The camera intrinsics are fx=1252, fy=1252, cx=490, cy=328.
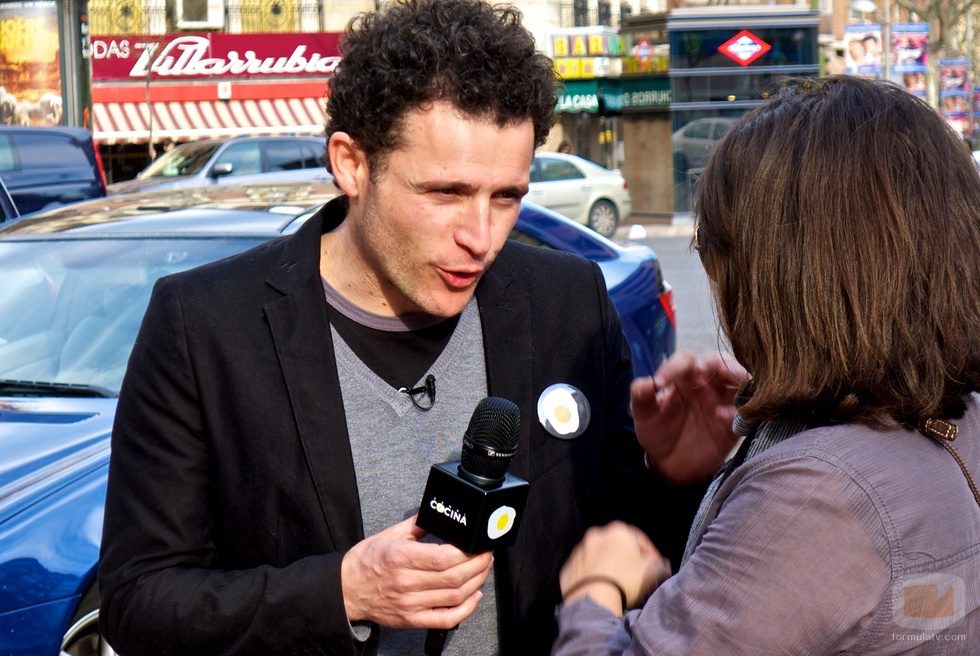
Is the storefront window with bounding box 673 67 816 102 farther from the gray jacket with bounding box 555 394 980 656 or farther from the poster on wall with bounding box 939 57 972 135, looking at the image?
the gray jacket with bounding box 555 394 980 656

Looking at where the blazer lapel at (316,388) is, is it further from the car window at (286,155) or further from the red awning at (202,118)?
the red awning at (202,118)

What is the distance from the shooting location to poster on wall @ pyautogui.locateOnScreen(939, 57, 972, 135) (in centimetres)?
3120

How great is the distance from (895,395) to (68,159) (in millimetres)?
9081

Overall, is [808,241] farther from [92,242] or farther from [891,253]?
[92,242]

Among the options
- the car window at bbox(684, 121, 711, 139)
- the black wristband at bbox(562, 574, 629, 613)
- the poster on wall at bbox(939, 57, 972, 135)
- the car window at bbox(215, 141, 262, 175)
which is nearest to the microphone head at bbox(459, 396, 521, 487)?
the black wristband at bbox(562, 574, 629, 613)

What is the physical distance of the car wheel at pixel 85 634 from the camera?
9.71 feet

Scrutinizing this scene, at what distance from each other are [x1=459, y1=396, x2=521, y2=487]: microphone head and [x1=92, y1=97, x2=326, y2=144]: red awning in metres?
26.9

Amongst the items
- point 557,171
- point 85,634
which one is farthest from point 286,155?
point 85,634

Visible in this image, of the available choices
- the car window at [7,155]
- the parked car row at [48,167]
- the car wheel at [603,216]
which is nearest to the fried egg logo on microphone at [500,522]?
the parked car row at [48,167]

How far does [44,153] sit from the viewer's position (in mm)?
9680

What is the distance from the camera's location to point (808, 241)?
1.65 m

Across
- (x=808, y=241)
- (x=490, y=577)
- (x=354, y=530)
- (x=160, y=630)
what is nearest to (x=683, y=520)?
(x=490, y=577)

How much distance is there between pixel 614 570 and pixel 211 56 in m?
28.9

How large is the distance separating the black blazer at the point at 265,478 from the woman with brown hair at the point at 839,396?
0.40 meters
